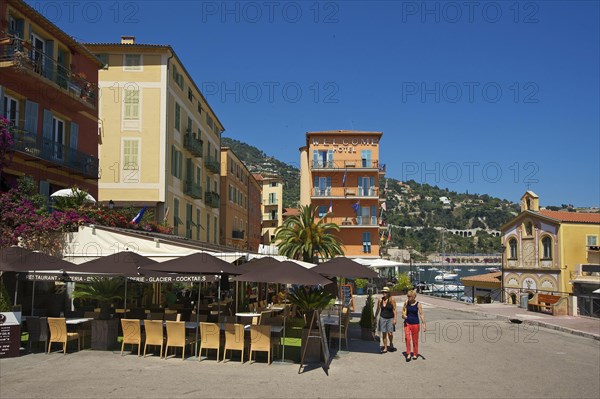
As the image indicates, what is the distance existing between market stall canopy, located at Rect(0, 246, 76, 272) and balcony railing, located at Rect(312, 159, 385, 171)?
45641 mm

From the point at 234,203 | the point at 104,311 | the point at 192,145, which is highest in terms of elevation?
the point at 192,145

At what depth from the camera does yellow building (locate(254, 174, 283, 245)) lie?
9156cm

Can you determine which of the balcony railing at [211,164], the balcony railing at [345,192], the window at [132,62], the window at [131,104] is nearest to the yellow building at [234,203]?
the balcony railing at [211,164]

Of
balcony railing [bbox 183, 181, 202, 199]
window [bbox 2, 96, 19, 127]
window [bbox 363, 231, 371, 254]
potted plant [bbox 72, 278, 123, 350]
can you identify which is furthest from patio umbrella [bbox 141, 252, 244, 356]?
window [bbox 363, 231, 371, 254]

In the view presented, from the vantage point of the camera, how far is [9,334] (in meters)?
12.3

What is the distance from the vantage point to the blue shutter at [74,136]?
24.8m

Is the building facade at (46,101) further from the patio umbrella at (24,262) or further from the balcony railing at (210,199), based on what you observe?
the balcony railing at (210,199)

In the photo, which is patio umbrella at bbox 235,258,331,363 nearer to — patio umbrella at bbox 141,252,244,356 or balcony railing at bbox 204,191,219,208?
patio umbrella at bbox 141,252,244,356

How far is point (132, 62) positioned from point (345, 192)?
30.8 m

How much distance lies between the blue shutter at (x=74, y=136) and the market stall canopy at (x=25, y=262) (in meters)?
12.4

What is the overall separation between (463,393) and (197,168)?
32.2 meters

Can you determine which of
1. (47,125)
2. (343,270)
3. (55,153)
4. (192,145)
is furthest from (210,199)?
(343,270)

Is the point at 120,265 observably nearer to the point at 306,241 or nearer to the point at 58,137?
the point at 58,137

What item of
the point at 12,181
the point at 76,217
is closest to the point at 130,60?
the point at 12,181
